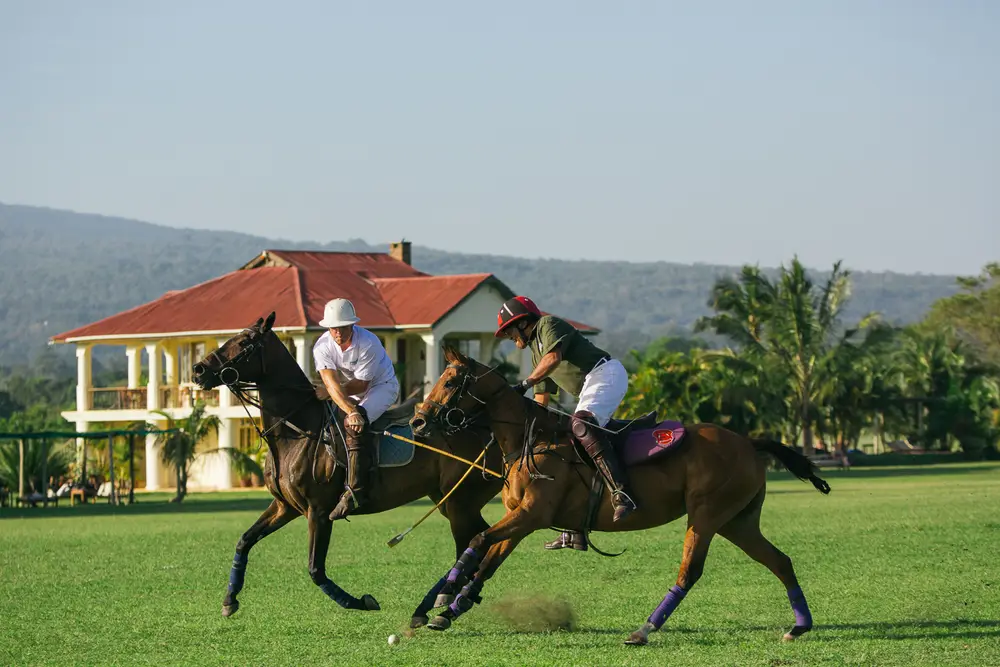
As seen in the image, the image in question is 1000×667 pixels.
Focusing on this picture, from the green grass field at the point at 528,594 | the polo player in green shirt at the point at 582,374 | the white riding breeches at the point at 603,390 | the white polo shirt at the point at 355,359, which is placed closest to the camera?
the green grass field at the point at 528,594

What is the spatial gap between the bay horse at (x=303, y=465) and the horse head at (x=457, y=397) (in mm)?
1104

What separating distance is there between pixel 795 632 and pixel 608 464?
6.34 ft

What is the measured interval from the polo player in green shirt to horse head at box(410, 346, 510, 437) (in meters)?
0.32

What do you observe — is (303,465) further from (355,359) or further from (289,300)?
(289,300)

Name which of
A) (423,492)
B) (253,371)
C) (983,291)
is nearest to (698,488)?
(423,492)

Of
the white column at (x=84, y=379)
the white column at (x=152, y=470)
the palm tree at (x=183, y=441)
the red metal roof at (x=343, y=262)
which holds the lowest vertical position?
the white column at (x=152, y=470)

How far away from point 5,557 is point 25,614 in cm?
855

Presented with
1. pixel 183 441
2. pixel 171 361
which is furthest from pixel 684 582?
pixel 171 361

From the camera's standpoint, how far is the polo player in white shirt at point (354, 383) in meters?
13.7

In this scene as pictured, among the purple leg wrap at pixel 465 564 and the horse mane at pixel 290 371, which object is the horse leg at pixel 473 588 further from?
the horse mane at pixel 290 371

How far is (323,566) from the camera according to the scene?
1340 centimetres

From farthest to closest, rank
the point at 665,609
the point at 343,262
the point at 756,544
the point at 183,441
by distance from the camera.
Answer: the point at 343,262, the point at 183,441, the point at 756,544, the point at 665,609

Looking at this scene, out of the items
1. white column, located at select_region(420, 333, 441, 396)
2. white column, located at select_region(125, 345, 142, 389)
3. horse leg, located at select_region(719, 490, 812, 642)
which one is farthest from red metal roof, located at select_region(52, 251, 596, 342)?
horse leg, located at select_region(719, 490, 812, 642)

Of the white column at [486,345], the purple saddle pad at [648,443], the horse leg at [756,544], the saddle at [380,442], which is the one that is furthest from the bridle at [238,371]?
the white column at [486,345]
